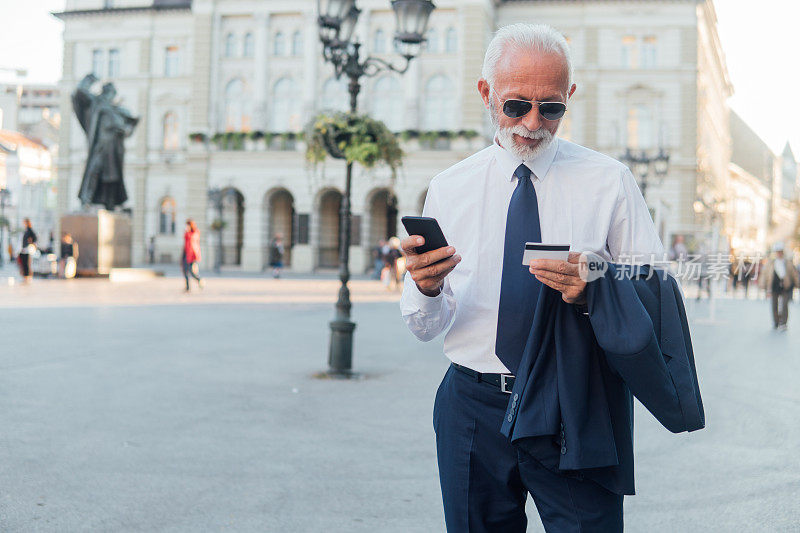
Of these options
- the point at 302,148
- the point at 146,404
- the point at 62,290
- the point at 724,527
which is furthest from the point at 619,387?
the point at 302,148

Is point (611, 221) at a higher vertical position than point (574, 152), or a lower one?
lower

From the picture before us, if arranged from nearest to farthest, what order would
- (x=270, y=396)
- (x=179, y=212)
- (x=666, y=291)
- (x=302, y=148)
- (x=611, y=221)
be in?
1. (x=666, y=291)
2. (x=611, y=221)
3. (x=270, y=396)
4. (x=302, y=148)
5. (x=179, y=212)

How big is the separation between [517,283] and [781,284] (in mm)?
15465

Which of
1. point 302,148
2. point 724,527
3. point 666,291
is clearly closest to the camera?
point 666,291

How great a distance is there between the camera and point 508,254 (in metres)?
1.98

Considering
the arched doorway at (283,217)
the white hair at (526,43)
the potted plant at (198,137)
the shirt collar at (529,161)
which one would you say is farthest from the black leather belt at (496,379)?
the arched doorway at (283,217)

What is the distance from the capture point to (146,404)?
6.36 metres

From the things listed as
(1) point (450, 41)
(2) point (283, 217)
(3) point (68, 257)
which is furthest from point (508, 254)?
(2) point (283, 217)

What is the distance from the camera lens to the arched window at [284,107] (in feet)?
142

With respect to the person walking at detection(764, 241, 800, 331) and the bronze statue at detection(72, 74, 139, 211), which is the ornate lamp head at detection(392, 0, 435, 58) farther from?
the bronze statue at detection(72, 74, 139, 211)

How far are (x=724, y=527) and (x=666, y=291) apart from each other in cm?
267

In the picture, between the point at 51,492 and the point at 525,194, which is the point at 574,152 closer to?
the point at 525,194

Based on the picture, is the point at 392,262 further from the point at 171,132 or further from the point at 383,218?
the point at 171,132

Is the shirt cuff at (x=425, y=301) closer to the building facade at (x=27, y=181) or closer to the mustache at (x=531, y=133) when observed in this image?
the mustache at (x=531, y=133)
